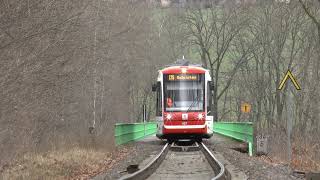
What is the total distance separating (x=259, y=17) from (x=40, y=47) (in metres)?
31.9

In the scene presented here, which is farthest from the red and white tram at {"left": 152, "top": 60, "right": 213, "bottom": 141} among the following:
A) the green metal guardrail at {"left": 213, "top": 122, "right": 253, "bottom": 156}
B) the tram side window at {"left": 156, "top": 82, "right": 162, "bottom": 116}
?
the green metal guardrail at {"left": 213, "top": 122, "right": 253, "bottom": 156}

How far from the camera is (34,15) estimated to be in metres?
12.8

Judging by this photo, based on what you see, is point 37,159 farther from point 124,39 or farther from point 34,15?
point 124,39

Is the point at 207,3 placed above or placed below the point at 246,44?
above

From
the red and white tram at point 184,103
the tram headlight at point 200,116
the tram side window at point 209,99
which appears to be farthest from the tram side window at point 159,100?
the tram side window at point 209,99

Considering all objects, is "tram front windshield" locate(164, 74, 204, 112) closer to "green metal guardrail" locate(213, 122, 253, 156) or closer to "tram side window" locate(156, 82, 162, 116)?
"tram side window" locate(156, 82, 162, 116)

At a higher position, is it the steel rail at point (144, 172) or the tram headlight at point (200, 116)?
the tram headlight at point (200, 116)

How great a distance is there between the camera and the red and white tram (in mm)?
23781

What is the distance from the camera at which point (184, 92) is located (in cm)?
2430

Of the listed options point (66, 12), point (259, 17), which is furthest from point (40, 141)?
point (259, 17)

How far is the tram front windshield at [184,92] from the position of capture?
78.9 feet

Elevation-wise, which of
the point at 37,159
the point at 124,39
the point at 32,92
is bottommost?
the point at 37,159

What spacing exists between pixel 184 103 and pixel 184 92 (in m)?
0.56

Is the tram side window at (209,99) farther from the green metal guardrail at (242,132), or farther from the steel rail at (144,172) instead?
the steel rail at (144,172)
